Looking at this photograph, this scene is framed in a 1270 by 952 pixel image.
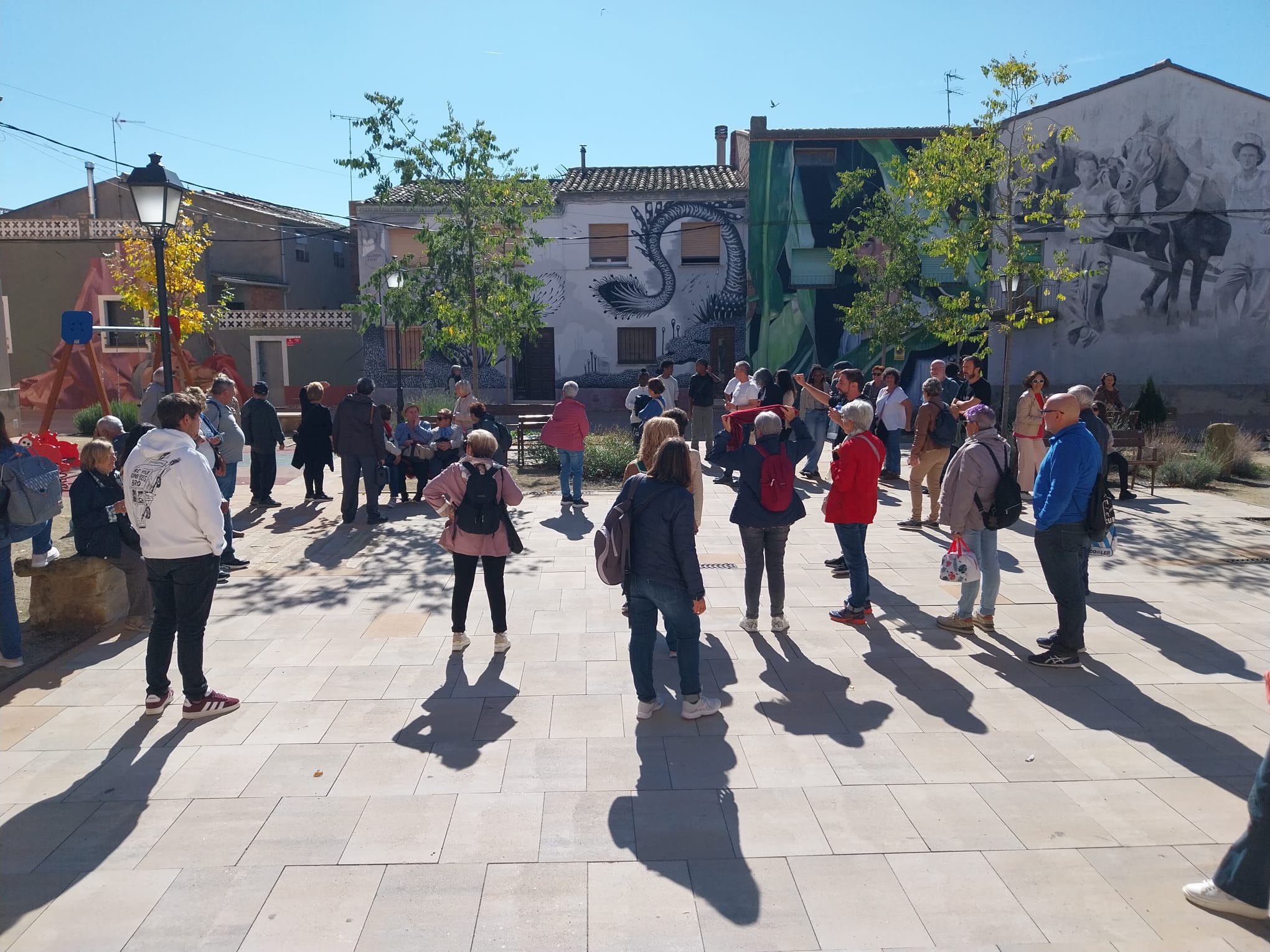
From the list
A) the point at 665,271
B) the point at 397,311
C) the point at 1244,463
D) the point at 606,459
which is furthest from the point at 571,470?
the point at 665,271

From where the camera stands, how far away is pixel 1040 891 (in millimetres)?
3781

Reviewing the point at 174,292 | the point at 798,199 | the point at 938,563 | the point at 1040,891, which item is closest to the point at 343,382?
the point at 174,292

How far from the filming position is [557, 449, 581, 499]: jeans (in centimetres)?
1187

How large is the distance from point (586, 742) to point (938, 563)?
508cm

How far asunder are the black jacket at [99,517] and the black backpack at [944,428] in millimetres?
7270

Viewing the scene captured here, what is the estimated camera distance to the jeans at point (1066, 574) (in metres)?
6.16

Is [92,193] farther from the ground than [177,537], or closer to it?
farther from the ground

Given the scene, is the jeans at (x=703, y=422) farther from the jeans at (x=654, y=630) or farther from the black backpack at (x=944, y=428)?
the jeans at (x=654, y=630)

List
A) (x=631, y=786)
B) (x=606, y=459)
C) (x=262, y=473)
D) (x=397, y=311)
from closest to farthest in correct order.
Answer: (x=631, y=786) < (x=262, y=473) < (x=606, y=459) < (x=397, y=311)

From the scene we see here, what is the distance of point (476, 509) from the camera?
6.37 m

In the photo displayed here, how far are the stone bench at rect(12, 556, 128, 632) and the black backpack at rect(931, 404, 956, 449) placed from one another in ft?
24.8

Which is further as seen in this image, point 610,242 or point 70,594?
point 610,242

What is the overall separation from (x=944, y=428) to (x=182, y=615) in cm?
727

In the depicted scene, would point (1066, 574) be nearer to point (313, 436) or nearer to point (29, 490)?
point (29, 490)
